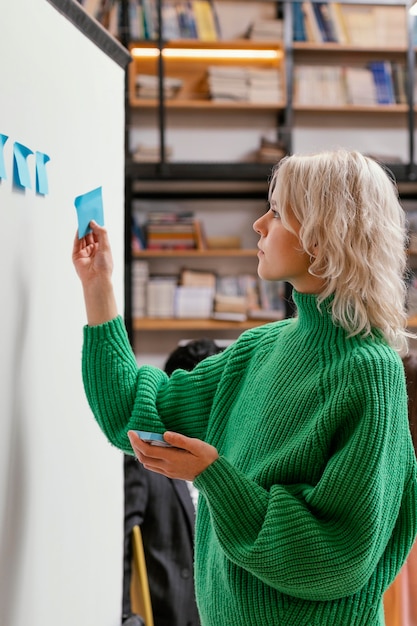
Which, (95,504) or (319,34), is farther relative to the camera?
(319,34)

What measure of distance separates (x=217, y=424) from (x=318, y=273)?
312 mm

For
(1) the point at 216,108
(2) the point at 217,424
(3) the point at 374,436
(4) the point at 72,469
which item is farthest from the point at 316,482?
(1) the point at 216,108

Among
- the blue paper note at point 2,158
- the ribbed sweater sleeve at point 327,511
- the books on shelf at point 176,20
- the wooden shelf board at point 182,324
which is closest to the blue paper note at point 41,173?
the blue paper note at point 2,158

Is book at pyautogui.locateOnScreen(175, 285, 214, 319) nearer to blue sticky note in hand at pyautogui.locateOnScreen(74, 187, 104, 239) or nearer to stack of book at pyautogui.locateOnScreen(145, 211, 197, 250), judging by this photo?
stack of book at pyautogui.locateOnScreen(145, 211, 197, 250)

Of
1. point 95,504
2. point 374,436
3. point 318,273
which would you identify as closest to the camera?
point 374,436

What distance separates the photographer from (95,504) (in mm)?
1554

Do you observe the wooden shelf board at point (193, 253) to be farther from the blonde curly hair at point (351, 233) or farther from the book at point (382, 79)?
the blonde curly hair at point (351, 233)

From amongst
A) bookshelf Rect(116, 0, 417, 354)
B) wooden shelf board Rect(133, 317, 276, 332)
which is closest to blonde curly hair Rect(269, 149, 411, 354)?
bookshelf Rect(116, 0, 417, 354)

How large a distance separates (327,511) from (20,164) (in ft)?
2.11

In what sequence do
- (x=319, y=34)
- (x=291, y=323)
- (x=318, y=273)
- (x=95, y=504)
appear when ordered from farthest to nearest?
1. (x=319, y=34)
2. (x=95, y=504)
3. (x=291, y=323)
4. (x=318, y=273)

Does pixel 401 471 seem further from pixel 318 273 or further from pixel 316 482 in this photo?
pixel 318 273

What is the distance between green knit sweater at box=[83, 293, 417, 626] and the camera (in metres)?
1.12

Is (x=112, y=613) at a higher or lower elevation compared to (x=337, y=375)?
lower

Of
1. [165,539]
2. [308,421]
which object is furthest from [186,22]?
[308,421]
